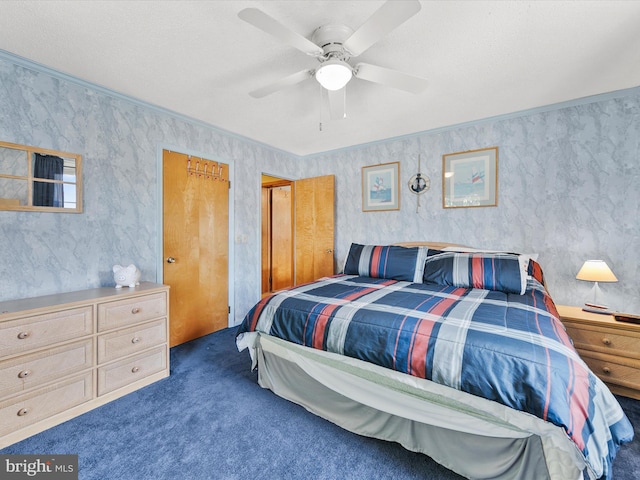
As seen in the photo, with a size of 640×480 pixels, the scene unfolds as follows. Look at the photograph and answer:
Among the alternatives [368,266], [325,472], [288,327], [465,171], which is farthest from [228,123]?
[325,472]

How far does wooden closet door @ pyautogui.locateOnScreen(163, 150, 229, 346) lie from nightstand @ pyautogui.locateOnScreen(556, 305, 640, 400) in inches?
132

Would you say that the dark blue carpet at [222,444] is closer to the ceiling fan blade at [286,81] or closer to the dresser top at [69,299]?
the dresser top at [69,299]

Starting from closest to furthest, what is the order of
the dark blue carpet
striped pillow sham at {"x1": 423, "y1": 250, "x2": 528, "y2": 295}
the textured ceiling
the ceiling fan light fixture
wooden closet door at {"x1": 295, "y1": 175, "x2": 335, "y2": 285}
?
the dark blue carpet → the textured ceiling → the ceiling fan light fixture → striped pillow sham at {"x1": 423, "y1": 250, "x2": 528, "y2": 295} → wooden closet door at {"x1": 295, "y1": 175, "x2": 335, "y2": 285}

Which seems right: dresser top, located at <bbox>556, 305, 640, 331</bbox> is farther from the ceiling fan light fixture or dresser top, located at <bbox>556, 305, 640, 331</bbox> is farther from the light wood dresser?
the light wood dresser

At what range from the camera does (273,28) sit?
4.61ft

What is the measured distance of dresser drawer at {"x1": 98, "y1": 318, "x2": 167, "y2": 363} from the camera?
200 cm

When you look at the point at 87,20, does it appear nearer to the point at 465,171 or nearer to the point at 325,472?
the point at 325,472

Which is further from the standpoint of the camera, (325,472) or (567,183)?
(567,183)

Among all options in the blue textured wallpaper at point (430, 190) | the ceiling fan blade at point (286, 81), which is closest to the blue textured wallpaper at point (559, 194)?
the blue textured wallpaper at point (430, 190)

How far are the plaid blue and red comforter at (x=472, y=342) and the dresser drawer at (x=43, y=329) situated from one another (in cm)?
108

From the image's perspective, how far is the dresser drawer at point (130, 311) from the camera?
1997mm

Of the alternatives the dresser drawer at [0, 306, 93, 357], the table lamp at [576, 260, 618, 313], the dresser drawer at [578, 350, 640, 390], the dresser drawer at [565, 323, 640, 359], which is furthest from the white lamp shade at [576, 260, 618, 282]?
the dresser drawer at [0, 306, 93, 357]

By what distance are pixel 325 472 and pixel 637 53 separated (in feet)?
10.7

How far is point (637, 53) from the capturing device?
1.90m
